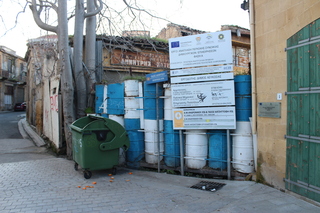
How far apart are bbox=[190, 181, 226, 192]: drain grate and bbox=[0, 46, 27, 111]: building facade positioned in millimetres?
35112

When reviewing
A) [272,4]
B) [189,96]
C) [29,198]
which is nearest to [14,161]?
[29,198]

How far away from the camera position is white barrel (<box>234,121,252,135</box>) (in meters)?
5.33

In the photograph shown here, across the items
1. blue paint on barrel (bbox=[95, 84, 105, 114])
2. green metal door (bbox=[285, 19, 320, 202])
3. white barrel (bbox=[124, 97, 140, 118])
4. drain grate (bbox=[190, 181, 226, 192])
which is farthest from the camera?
blue paint on barrel (bbox=[95, 84, 105, 114])

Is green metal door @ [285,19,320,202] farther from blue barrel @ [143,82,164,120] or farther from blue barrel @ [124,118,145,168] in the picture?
blue barrel @ [124,118,145,168]

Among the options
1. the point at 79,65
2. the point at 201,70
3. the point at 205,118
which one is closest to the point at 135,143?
the point at 205,118

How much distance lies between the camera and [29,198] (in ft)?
14.6

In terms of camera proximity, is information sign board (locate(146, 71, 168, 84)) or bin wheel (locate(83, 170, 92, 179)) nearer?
bin wheel (locate(83, 170, 92, 179))

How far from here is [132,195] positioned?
461cm

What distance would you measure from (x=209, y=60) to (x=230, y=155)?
2110 mm

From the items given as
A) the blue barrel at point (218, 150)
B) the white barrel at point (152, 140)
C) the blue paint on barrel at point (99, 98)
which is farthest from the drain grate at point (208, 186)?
the blue paint on barrel at point (99, 98)

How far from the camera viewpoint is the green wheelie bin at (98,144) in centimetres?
561

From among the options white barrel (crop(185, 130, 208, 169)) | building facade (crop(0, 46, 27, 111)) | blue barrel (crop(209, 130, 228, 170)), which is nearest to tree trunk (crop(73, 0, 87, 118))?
white barrel (crop(185, 130, 208, 169))

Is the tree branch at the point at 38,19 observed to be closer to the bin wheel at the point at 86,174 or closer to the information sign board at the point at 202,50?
the information sign board at the point at 202,50

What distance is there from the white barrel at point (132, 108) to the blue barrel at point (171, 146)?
92 centimetres
